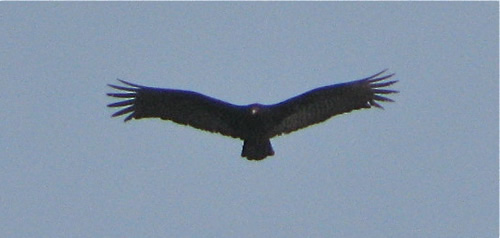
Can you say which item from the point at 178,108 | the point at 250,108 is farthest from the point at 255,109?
the point at 178,108

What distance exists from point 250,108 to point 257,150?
0.67 metres

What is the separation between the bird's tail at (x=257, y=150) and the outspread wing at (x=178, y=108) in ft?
1.38

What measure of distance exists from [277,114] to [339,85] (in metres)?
1.11

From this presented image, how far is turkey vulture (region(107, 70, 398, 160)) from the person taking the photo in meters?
26.7

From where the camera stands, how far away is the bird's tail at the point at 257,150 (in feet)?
87.5

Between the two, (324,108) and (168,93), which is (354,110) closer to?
(324,108)

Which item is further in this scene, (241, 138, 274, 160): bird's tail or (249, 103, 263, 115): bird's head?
(241, 138, 274, 160): bird's tail

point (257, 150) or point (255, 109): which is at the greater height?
point (255, 109)

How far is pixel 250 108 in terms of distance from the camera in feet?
87.2

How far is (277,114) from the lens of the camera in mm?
26797

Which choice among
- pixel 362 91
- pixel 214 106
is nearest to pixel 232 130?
pixel 214 106

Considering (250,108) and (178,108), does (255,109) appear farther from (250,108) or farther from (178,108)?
(178,108)

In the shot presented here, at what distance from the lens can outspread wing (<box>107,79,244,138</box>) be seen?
2708 cm

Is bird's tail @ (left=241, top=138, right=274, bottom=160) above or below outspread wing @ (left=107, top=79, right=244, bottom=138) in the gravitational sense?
below
